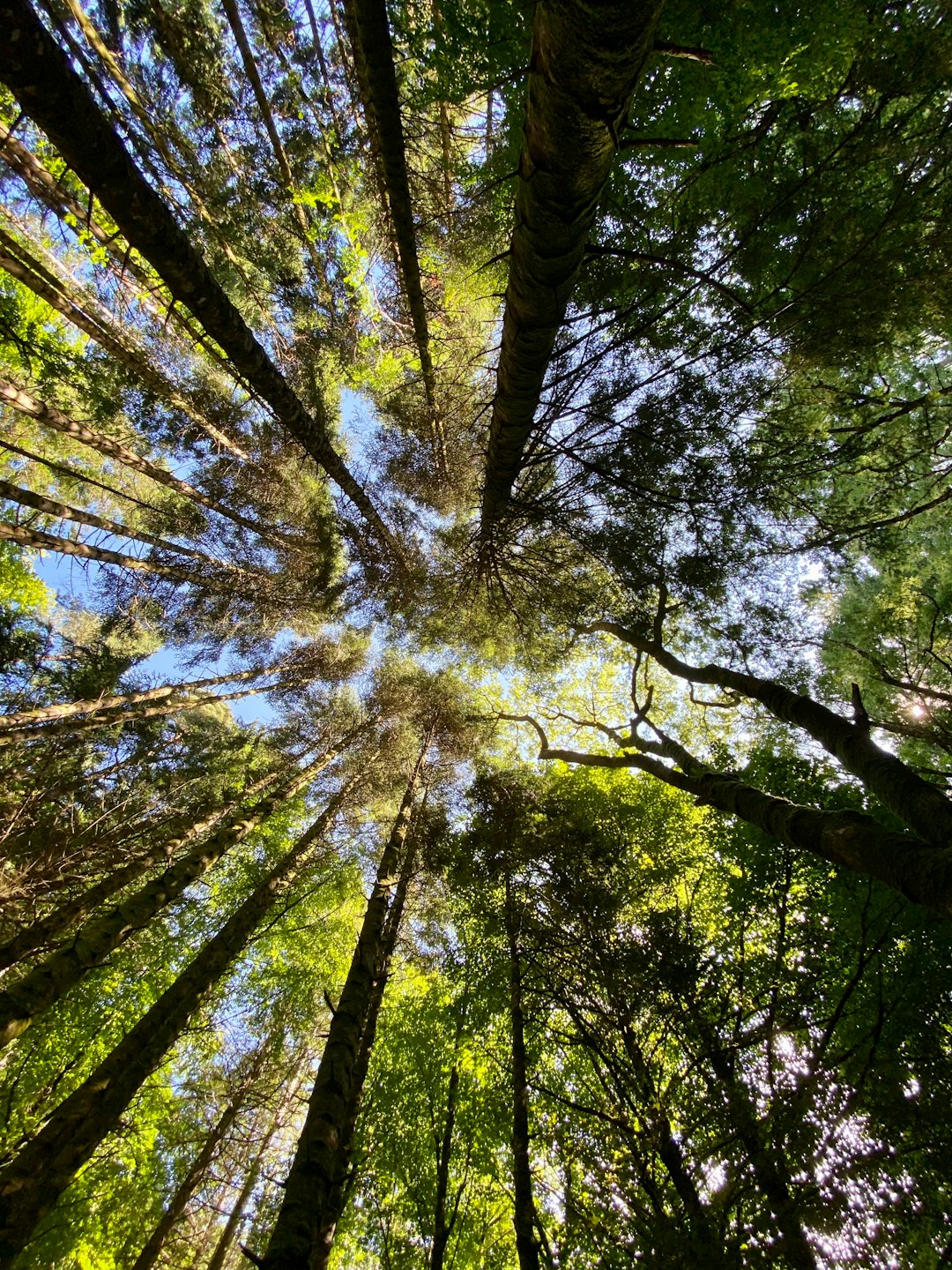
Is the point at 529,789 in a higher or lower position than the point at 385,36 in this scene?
lower

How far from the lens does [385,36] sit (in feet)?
10.4

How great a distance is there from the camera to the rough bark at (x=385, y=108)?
3.10 meters

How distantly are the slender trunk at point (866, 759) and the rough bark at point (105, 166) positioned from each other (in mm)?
5512

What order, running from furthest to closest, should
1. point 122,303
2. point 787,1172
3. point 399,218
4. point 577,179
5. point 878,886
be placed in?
point 122,303
point 878,886
point 399,218
point 787,1172
point 577,179

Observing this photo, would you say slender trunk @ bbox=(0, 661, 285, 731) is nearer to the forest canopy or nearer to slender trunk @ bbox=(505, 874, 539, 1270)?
the forest canopy

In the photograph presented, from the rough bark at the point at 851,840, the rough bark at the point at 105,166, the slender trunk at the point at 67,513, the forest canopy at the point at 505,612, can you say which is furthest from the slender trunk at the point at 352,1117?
the slender trunk at the point at 67,513

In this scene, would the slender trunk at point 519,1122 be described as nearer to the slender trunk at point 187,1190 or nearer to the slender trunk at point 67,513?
the slender trunk at point 187,1190

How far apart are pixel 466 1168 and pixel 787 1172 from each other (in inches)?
195

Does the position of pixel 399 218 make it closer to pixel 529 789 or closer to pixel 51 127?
pixel 51 127

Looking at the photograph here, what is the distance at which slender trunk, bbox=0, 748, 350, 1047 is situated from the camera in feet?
14.0

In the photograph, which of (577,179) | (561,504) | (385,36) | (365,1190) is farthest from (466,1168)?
(385,36)

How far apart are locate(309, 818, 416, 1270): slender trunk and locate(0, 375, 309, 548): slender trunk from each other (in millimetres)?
7006

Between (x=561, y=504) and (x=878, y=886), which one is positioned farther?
(x=561, y=504)

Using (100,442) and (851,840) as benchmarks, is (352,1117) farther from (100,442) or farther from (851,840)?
(100,442)
